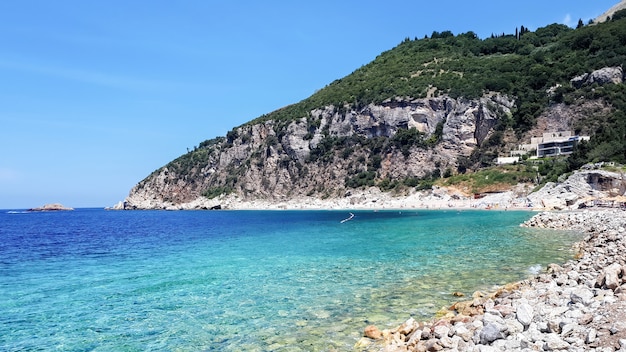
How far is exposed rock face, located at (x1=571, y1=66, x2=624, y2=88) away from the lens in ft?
261

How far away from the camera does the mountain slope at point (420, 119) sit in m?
84.1

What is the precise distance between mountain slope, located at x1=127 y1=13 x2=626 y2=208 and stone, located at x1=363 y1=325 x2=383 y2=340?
60.5m

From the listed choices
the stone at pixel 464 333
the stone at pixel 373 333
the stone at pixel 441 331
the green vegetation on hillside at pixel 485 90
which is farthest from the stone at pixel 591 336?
the green vegetation on hillside at pixel 485 90

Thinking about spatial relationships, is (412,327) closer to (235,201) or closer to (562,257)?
(562,257)

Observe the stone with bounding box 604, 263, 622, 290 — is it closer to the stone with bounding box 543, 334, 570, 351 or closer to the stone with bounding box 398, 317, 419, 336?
the stone with bounding box 543, 334, 570, 351

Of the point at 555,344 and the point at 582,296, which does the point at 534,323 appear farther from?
the point at 582,296

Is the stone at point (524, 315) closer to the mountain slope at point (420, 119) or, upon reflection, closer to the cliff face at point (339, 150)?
Result: the mountain slope at point (420, 119)

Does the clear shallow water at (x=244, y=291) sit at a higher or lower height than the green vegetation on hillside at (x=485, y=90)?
lower

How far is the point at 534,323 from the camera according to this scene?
7191mm

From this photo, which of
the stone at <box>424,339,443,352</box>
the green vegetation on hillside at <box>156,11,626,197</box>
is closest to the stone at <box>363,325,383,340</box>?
the stone at <box>424,339,443,352</box>

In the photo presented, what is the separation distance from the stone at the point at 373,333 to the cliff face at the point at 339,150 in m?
82.1

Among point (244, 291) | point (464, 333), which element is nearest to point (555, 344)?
point (464, 333)

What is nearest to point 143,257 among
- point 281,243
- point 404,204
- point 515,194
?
point 281,243

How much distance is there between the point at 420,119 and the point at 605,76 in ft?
115
